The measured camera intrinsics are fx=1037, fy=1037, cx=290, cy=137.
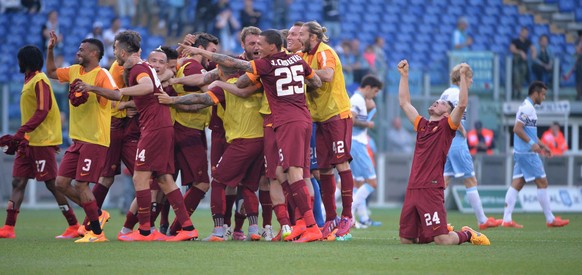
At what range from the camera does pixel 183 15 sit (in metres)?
26.1

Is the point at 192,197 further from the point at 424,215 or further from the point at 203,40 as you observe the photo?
the point at 424,215

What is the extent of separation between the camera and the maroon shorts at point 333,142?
12.0 m

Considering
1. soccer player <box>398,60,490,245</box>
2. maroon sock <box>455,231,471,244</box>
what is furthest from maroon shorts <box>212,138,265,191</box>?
maroon sock <box>455,231,471,244</box>

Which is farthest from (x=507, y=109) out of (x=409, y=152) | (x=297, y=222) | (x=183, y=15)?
(x=297, y=222)

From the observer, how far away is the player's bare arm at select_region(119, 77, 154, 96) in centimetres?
1109

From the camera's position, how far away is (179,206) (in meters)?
11.6

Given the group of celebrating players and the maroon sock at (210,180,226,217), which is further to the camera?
the maroon sock at (210,180,226,217)

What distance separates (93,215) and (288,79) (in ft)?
8.64

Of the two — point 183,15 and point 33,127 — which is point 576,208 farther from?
point 33,127

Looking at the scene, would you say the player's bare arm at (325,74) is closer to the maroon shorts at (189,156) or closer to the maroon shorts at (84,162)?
the maroon shorts at (189,156)

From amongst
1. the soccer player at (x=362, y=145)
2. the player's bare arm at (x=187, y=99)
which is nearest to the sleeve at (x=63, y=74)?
the player's bare arm at (x=187, y=99)

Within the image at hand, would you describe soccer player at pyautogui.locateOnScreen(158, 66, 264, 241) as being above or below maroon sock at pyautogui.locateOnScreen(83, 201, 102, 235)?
above

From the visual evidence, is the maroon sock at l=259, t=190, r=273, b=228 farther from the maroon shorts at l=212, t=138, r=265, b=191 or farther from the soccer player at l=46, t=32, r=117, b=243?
the soccer player at l=46, t=32, r=117, b=243

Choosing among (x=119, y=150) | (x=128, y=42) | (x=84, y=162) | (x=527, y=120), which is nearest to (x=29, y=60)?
(x=119, y=150)
